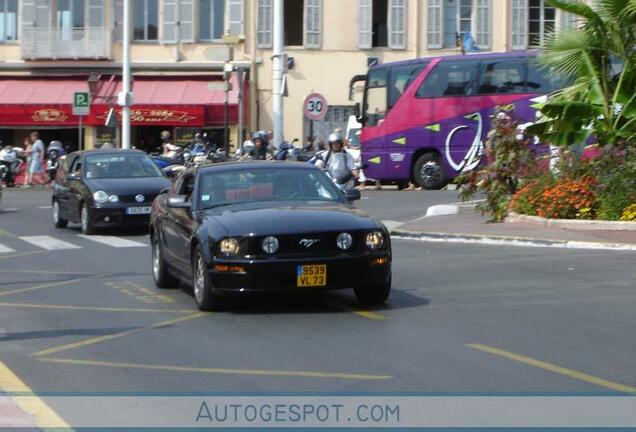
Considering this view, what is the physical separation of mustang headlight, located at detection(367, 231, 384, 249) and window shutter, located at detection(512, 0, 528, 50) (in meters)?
38.0

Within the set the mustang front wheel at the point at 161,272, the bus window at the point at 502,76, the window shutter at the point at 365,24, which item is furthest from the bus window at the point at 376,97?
the mustang front wheel at the point at 161,272

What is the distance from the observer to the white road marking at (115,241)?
68.6ft

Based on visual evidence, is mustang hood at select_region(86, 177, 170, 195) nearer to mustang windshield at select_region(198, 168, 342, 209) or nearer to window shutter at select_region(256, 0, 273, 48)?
mustang windshield at select_region(198, 168, 342, 209)

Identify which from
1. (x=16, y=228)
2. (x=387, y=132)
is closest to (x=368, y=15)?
(x=387, y=132)

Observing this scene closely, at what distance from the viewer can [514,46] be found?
161 feet

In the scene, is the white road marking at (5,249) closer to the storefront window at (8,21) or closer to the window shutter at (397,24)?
the window shutter at (397,24)

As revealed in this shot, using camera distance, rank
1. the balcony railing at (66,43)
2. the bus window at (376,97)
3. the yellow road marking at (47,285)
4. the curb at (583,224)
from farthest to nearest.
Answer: the balcony railing at (66,43) < the bus window at (376,97) < the curb at (583,224) < the yellow road marking at (47,285)

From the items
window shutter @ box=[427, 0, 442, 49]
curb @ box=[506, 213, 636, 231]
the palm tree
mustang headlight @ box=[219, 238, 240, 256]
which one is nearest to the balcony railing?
window shutter @ box=[427, 0, 442, 49]

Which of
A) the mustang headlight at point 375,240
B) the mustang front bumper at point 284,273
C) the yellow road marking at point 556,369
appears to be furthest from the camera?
the mustang headlight at point 375,240

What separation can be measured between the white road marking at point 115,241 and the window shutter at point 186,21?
26956mm

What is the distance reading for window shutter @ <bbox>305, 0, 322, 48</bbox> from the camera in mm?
48406

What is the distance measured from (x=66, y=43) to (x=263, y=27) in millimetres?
7762

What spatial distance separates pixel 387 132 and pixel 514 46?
14.3 meters

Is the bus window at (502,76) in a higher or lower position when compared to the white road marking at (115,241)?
higher
